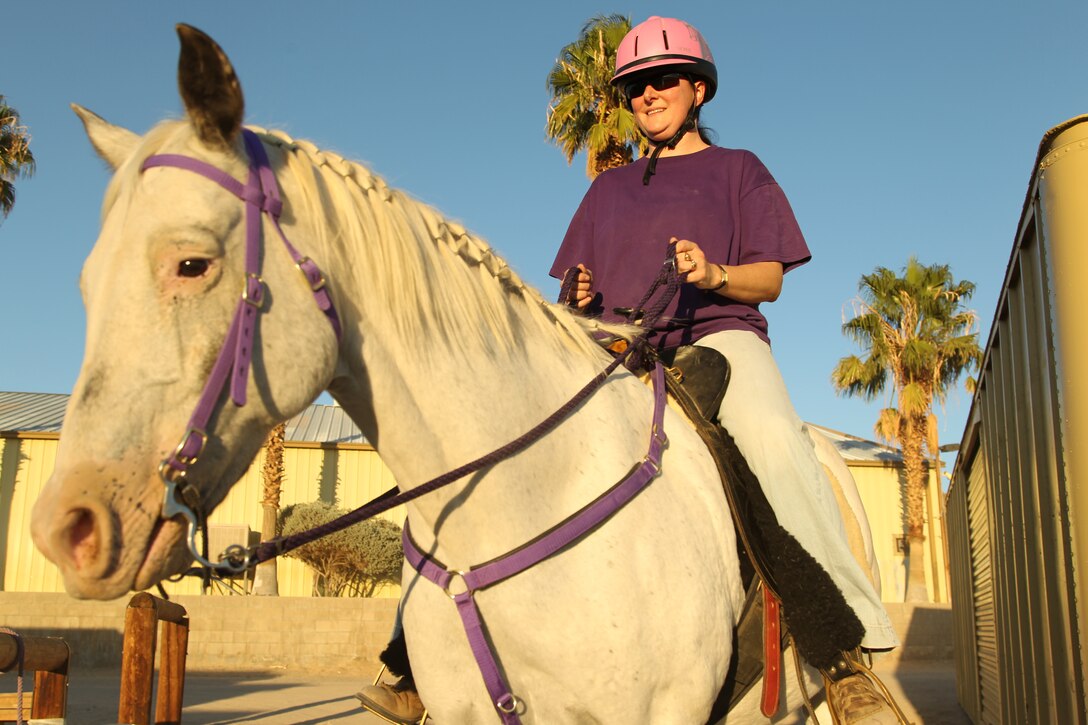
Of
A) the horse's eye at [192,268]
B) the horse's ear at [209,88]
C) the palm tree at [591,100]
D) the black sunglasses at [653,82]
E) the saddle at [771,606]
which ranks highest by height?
the palm tree at [591,100]

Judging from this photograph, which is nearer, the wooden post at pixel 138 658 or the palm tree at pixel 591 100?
the wooden post at pixel 138 658

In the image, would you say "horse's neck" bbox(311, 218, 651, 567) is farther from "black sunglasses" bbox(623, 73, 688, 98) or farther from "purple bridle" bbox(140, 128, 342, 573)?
"black sunglasses" bbox(623, 73, 688, 98)

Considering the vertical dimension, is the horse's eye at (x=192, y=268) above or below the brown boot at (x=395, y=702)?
above

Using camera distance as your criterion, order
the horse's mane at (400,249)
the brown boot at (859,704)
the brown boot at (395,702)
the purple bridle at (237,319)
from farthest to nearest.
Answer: the brown boot at (395,702), the brown boot at (859,704), the horse's mane at (400,249), the purple bridle at (237,319)

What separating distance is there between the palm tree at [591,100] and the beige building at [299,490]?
1115cm

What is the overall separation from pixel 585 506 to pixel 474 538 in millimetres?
313

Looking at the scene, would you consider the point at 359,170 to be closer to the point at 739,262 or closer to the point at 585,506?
the point at 585,506

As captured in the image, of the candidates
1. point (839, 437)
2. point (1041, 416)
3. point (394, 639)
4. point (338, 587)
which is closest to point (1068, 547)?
point (1041, 416)

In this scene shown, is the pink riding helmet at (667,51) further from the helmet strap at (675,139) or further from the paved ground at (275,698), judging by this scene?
the paved ground at (275,698)

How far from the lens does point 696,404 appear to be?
302 cm

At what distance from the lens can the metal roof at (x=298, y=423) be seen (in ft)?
89.3

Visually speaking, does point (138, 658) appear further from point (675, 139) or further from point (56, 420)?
point (56, 420)

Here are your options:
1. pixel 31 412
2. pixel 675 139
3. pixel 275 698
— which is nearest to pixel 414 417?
pixel 675 139

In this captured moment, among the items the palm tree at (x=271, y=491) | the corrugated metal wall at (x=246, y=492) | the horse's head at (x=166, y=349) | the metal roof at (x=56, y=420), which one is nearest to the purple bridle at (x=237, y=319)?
the horse's head at (x=166, y=349)
